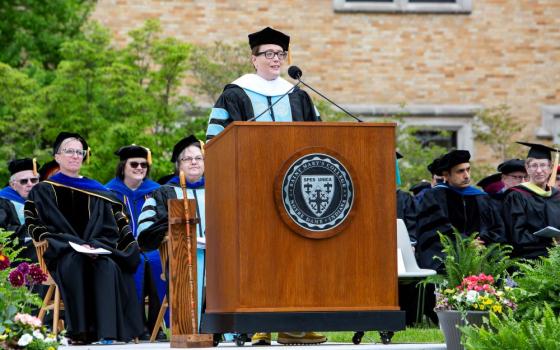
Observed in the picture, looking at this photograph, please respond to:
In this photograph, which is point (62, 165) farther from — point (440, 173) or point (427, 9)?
point (427, 9)

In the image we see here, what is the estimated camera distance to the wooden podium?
7.73m

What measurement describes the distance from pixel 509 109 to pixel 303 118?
14.3 metres

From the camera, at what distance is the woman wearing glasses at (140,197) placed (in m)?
12.5

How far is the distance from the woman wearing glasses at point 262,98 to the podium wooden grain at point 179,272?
1.80ft

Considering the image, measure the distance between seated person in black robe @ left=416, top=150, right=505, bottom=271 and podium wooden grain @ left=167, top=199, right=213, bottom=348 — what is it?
5164 mm

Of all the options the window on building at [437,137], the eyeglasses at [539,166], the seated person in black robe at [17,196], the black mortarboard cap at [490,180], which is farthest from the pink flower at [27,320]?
the window on building at [437,137]

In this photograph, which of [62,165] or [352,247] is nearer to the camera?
[352,247]

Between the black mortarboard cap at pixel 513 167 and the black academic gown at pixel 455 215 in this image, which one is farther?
the black mortarboard cap at pixel 513 167

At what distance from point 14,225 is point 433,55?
35.6 feet

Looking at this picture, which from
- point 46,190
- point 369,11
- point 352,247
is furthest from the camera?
point 369,11

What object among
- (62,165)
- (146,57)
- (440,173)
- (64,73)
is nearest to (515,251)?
(440,173)

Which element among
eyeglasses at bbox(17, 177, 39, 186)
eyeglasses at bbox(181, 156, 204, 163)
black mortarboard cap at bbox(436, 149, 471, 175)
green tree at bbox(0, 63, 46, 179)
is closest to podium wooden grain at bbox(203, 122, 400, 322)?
Answer: eyeglasses at bbox(181, 156, 204, 163)

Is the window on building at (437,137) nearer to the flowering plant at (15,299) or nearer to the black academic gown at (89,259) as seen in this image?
the black academic gown at (89,259)

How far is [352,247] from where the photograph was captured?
7.85 meters
